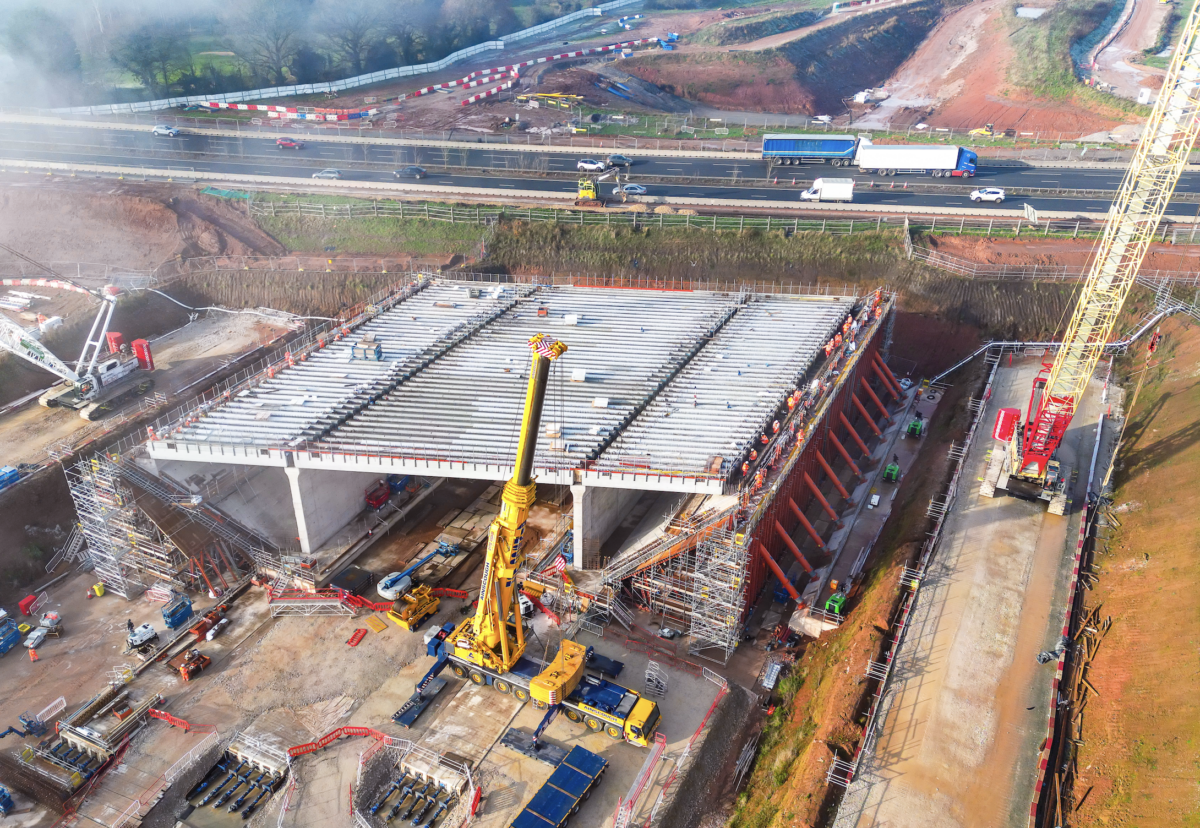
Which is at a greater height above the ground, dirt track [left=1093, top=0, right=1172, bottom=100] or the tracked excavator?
dirt track [left=1093, top=0, right=1172, bottom=100]

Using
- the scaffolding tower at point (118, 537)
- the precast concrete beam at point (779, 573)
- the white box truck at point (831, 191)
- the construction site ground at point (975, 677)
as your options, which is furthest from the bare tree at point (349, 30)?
the construction site ground at point (975, 677)

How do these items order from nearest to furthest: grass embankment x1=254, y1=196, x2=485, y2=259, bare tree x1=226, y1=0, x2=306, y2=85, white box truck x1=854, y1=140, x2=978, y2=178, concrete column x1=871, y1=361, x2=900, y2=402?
concrete column x1=871, y1=361, x2=900, y2=402 < grass embankment x1=254, y1=196, x2=485, y2=259 < white box truck x1=854, y1=140, x2=978, y2=178 < bare tree x1=226, y1=0, x2=306, y2=85

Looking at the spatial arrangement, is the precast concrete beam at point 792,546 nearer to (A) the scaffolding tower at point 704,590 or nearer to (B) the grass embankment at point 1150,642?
(A) the scaffolding tower at point 704,590

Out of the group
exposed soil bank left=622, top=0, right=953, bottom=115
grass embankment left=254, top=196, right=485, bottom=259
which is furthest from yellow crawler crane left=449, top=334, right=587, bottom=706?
exposed soil bank left=622, top=0, right=953, bottom=115

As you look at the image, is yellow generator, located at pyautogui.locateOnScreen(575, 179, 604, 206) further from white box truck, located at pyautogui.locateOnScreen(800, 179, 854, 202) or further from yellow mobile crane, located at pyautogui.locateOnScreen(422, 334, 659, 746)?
yellow mobile crane, located at pyautogui.locateOnScreen(422, 334, 659, 746)

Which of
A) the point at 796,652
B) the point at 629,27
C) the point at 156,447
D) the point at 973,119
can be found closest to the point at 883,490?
the point at 796,652

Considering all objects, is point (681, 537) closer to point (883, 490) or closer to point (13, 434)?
point (883, 490)
